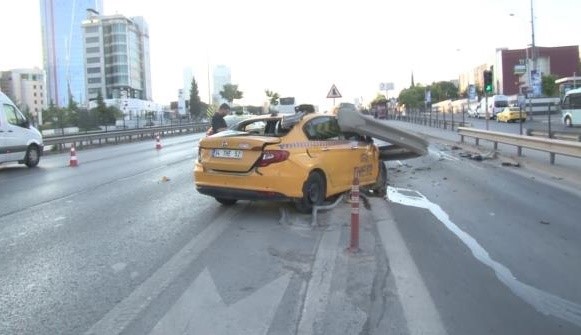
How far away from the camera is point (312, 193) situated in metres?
9.41

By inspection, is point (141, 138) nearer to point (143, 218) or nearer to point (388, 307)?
point (143, 218)

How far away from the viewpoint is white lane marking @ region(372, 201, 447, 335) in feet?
15.6

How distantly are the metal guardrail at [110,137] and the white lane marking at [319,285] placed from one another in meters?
19.9

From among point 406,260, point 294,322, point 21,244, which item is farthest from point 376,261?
point 21,244

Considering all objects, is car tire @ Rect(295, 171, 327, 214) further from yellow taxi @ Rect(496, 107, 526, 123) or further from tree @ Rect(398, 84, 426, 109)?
tree @ Rect(398, 84, 426, 109)

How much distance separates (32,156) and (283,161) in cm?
1347

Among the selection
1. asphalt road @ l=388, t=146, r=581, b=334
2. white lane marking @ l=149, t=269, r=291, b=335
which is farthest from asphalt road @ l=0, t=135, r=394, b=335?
asphalt road @ l=388, t=146, r=581, b=334

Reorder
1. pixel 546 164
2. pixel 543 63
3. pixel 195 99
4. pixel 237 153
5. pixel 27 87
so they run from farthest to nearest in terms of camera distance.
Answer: pixel 27 87, pixel 195 99, pixel 543 63, pixel 546 164, pixel 237 153

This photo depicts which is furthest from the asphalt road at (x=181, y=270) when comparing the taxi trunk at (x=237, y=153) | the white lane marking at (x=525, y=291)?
the white lane marking at (x=525, y=291)

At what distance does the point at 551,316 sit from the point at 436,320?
97 centimetres

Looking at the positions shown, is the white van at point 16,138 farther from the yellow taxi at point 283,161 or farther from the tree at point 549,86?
the tree at point 549,86

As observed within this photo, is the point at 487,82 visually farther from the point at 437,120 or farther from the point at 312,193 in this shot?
the point at 312,193

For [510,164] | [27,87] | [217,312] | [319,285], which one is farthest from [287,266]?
[27,87]

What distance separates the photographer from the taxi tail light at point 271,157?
29.5 feet
